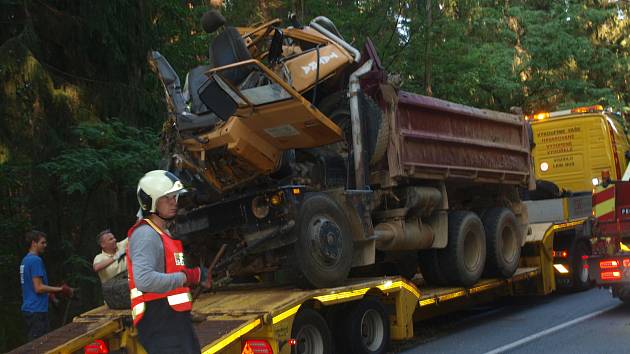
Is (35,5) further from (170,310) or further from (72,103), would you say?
(170,310)

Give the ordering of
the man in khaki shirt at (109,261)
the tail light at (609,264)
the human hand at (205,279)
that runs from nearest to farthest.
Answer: the human hand at (205,279)
the man in khaki shirt at (109,261)
the tail light at (609,264)

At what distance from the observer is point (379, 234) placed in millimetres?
8477

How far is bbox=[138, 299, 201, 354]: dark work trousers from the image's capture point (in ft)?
13.5

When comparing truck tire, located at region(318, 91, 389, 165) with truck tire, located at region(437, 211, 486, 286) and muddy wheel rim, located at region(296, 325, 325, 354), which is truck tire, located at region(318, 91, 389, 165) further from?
muddy wheel rim, located at region(296, 325, 325, 354)

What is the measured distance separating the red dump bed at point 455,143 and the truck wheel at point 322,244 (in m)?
1.17

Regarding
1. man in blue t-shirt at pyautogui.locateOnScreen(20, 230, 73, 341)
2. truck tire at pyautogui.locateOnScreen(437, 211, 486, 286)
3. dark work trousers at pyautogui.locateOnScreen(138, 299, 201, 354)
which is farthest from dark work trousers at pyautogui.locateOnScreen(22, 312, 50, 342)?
Result: truck tire at pyautogui.locateOnScreen(437, 211, 486, 286)

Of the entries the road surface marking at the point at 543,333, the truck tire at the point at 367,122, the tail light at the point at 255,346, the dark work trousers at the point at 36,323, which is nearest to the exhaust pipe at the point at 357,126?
the truck tire at the point at 367,122

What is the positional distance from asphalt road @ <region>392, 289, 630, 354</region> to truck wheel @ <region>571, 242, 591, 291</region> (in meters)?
0.24

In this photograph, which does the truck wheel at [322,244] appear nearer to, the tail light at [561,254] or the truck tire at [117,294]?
the truck tire at [117,294]

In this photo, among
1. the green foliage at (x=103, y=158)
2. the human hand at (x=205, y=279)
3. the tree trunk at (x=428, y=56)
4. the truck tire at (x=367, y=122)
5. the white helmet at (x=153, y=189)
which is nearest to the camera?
the white helmet at (x=153, y=189)

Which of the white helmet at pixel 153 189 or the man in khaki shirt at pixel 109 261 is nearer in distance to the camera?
the white helmet at pixel 153 189

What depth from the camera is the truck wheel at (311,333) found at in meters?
6.88

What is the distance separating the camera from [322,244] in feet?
24.2

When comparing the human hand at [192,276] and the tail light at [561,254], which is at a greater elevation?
the human hand at [192,276]
